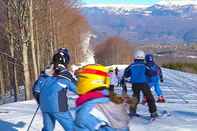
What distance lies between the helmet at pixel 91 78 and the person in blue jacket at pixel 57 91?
8.65 feet

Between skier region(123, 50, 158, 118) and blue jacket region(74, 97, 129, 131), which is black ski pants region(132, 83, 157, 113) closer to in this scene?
skier region(123, 50, 158, 118)

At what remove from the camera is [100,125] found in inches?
250

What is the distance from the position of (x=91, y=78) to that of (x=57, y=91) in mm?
2979

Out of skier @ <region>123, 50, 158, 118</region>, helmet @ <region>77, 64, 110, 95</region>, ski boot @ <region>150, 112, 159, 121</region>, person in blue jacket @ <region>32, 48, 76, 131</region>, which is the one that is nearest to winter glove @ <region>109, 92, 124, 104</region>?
helmet @ <region>77, 64, 110, 95</region>

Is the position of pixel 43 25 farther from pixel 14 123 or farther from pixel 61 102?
pixel 61 102

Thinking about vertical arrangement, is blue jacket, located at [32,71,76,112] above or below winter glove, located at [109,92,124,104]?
below

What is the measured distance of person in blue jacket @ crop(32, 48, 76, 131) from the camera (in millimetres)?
9148

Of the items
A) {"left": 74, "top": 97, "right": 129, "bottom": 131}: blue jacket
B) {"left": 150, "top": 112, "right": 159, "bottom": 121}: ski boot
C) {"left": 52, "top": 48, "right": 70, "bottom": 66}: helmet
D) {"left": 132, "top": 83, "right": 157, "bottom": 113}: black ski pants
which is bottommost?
{"left": 150, "top": 112, "right": 159, "bottom": 121}: ski boot

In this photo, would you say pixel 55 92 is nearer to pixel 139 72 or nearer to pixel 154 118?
pixel 139 72

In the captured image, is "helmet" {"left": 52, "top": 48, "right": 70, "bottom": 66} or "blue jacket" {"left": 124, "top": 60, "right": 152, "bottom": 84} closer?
"helmet" {"left": 52, "top": 48, "right": 70, "bottom": 66}

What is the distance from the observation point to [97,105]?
20.8 feet

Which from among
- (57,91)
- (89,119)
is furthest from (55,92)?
(89,119)

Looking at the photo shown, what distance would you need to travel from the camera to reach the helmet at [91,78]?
6258 millimetres

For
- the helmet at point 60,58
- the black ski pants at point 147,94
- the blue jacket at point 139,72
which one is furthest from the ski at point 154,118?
the helmet at point 60,58
